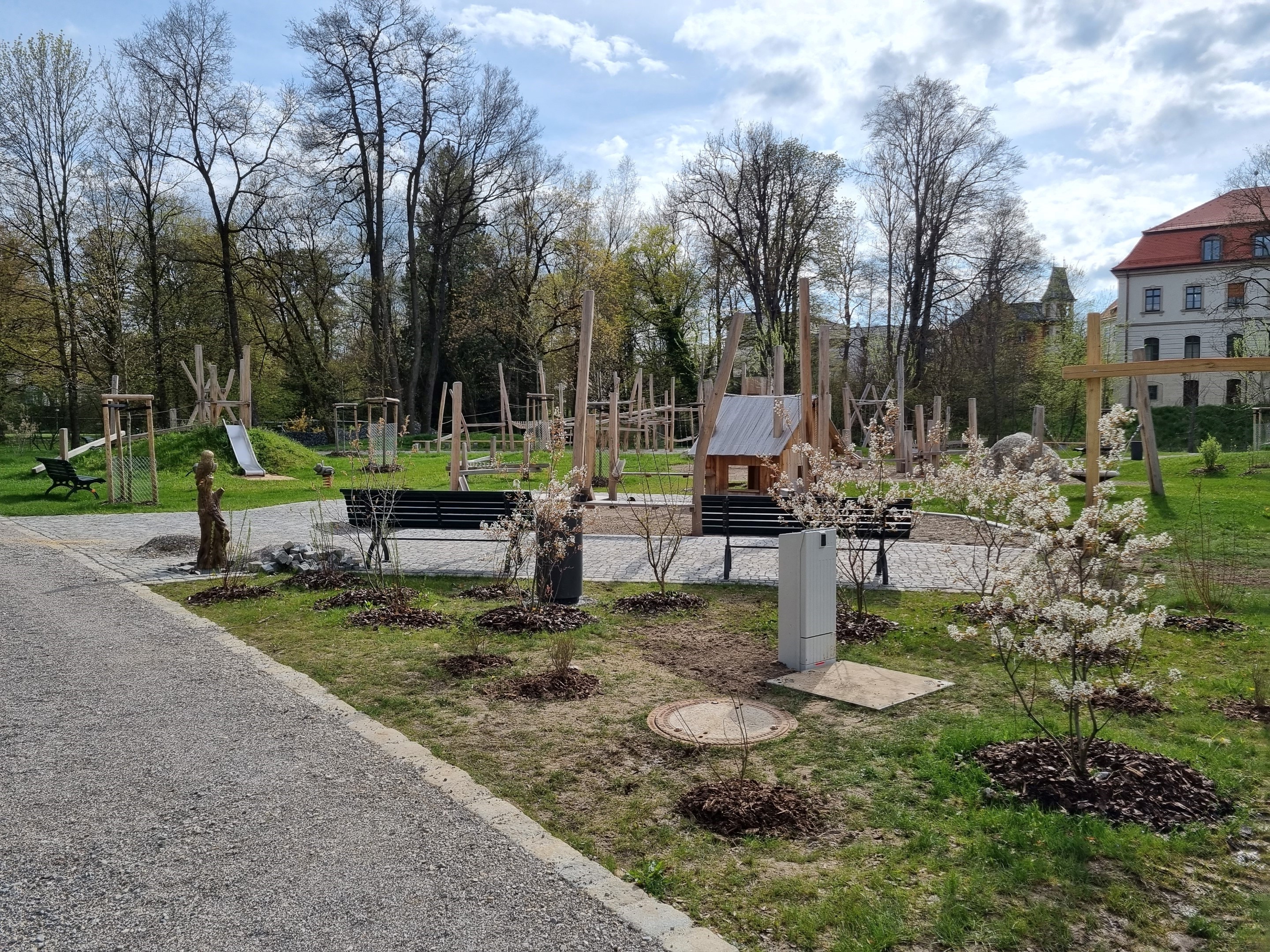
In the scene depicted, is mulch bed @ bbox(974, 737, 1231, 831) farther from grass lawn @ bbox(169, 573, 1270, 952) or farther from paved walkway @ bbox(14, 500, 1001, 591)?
paved walkway @ bbox(14, 500, 1001, 591)

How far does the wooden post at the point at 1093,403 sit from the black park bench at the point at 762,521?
5.64 feet

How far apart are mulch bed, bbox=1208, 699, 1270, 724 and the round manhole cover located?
238 centimetres

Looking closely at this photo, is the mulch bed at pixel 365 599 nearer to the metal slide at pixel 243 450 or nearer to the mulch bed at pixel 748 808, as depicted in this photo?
the mulch bed at pixel 748 808

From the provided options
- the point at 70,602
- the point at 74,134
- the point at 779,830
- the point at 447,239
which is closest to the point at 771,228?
the point at 447,239

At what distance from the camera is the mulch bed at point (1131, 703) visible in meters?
4.95

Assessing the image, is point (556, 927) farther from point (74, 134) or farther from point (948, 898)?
point (74, 134)

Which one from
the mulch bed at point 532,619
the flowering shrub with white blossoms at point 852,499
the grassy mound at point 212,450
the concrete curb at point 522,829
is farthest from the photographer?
the grassy mound at point 212,450

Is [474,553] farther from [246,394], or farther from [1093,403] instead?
[246,394]

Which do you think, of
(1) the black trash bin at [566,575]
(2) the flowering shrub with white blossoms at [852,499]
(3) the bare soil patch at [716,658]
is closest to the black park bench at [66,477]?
(1) the black trash bin at [566,575]

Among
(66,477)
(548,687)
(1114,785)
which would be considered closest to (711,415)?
(548,687)

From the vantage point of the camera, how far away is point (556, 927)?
289 centimetres

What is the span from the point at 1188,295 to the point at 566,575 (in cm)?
5278

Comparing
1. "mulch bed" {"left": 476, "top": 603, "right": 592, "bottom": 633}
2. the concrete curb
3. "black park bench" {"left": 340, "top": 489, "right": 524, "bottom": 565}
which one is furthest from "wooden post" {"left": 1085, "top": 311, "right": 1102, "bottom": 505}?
the concrete curb

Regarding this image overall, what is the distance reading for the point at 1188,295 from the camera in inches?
1933
